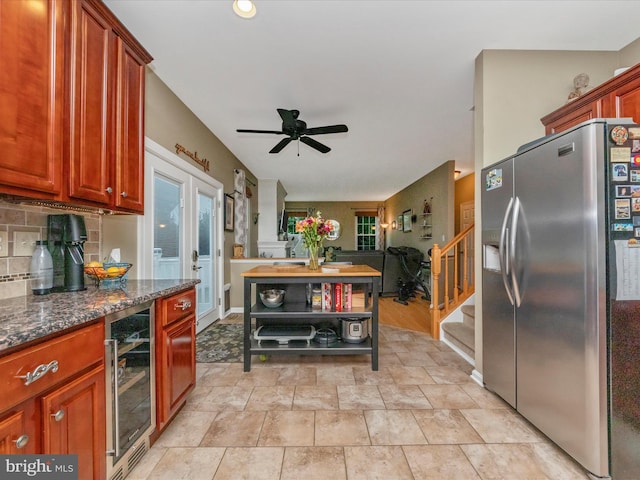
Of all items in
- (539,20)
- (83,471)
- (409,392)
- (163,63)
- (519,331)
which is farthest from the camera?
(163,63)

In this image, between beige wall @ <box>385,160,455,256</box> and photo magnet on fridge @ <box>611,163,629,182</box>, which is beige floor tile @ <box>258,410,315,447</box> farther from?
beige wall @ <box>385,160,455,256</box>

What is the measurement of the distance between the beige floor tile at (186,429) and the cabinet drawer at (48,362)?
2.65ft

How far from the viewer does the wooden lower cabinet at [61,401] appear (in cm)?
84

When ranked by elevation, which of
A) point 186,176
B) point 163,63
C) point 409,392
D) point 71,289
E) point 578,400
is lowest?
point 409,392

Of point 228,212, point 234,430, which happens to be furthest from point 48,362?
point 228,212

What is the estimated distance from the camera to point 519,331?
1.78 m

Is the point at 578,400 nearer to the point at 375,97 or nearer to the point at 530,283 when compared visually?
the point at 530,283

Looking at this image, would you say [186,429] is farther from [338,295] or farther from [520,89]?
[520,89]

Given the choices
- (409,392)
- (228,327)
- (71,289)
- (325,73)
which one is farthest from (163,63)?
(409,392)

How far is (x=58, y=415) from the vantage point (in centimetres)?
98

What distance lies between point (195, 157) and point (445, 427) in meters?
3.44

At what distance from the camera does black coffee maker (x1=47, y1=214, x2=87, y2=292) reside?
1.54m

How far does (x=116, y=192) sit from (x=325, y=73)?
1.91 metres

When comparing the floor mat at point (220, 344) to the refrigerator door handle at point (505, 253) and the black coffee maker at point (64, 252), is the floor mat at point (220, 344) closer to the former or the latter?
the black coffee maker at point (64, 252)
